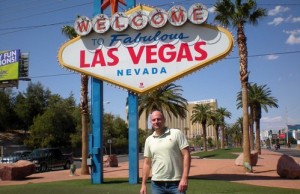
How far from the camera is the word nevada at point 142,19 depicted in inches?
573

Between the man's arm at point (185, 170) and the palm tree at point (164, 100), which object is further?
the palm tree at point (164, 100)

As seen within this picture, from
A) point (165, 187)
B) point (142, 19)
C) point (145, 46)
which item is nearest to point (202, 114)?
point (145, 46)

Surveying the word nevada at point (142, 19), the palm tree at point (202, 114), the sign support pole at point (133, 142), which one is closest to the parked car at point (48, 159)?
the sign support pole at point (133, 142)

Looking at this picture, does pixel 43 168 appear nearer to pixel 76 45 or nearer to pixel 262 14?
pixel 76 45

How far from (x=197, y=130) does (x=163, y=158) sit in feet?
489

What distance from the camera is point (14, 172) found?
1939 centimetres

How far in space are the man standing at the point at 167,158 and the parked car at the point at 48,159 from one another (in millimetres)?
22328

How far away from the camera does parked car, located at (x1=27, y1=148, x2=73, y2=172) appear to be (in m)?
26.3

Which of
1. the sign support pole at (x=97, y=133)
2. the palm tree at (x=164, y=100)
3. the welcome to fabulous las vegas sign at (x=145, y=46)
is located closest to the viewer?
the welcome to fabulous las vegas sign at (x=145, y=46)

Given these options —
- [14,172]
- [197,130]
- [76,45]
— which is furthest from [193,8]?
[197,130]

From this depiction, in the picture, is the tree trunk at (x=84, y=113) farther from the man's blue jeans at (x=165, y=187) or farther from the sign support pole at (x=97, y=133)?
the man's blue jeans at (x=165, y=187)

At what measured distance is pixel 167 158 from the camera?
5059 mm

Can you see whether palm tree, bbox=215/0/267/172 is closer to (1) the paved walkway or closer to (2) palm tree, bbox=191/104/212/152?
(1) the paved walkway

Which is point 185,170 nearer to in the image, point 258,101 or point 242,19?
point 242,19
